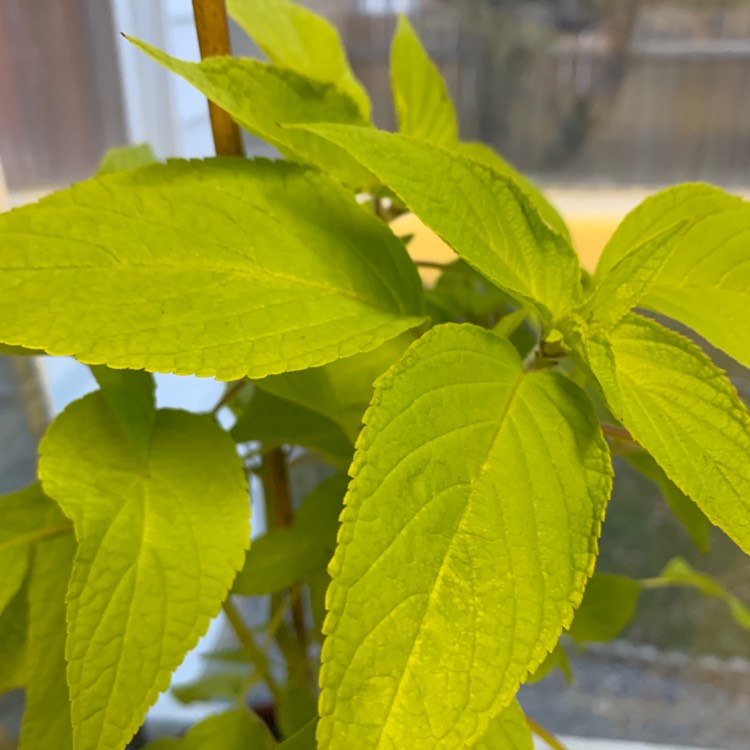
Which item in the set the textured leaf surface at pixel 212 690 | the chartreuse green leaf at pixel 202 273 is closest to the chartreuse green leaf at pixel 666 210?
the chartreuse green leaf at pixel 202 273

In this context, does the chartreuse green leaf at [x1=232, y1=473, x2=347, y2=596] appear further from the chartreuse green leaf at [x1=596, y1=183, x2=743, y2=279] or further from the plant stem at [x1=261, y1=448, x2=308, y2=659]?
the chartreuse green leaf at [x1=596, y1=183, x2=743, y2=279]

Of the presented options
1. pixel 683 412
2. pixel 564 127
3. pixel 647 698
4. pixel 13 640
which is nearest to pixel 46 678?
pixel 13 640

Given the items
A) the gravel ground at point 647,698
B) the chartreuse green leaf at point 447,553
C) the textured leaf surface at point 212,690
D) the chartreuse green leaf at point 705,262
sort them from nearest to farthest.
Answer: the chartreuse green leaf at point 447,553 → the chartreuse green leaf at point 705,262 → the textured leaf surface at point 212,690 → the gravel ground at point 647,698

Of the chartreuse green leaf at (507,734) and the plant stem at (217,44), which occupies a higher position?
the plant stem at (217,44)

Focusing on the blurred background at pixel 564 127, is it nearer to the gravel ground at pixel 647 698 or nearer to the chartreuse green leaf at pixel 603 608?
the gravel ground at pixel 647 698

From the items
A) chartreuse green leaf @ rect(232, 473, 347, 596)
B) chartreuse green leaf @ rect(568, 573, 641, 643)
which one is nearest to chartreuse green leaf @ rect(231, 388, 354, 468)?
chartreuse green leaf @ rect(232, 473, 347, 596)

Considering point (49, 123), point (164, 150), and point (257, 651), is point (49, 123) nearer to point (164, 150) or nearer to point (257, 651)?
point (164, 150)
